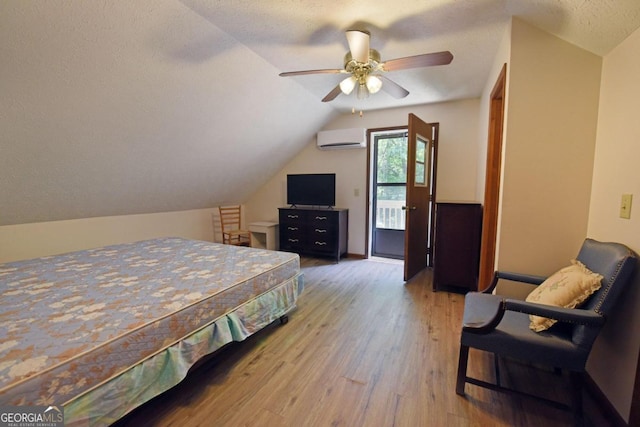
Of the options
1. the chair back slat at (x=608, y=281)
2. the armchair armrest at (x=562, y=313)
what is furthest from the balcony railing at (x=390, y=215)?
the armchair armrest at (x=562, y=313)

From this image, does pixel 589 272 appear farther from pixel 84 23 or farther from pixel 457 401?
pixel 84 23

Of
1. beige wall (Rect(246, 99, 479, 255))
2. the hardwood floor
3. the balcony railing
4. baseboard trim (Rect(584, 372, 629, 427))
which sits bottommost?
the hardwood floor

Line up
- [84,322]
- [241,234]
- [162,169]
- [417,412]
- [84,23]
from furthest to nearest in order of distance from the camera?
[241,234], [162,169], [84,23], [417,412], [84,322]

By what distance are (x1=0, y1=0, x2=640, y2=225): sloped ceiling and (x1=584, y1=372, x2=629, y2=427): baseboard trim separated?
1.95 metres

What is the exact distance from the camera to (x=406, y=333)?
2.21 meters

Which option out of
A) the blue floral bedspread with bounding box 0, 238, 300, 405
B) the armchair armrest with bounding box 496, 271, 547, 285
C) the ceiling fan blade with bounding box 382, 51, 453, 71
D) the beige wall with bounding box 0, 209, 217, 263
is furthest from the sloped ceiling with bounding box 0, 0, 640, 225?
the armchair armrest with bounding box 496, 271, 547, 285

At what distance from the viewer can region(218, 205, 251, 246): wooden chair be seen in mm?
4818

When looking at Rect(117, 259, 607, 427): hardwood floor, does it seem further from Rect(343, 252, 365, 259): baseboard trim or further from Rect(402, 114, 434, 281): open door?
Rect(343, 252, 365, 259): baseboard trim

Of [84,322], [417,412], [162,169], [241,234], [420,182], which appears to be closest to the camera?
[84,322]

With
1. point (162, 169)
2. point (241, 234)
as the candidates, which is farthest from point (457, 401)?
point (241, 234)

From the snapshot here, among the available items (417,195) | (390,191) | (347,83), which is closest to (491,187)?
(417,195)

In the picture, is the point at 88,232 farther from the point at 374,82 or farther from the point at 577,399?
the point at 577,399

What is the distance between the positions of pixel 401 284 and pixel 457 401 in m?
1.82

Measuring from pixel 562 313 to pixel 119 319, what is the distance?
212cm
